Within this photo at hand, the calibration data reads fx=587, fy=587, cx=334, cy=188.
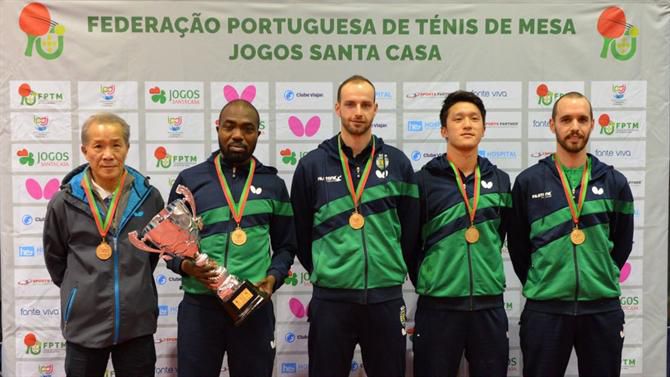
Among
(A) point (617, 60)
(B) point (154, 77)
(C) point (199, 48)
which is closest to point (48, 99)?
(B) point (154, 77)

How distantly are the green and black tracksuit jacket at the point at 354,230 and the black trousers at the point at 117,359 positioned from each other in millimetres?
946

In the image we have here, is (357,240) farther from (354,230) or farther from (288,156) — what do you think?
(288,156)

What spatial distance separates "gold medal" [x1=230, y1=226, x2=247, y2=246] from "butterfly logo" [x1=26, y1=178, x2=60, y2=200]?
63.3 inches

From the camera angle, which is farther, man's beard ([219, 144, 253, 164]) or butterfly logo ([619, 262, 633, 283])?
butterfly logo ([619, 262, 633, 283])

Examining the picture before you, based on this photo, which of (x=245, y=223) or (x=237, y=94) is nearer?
(x=245, y=223)

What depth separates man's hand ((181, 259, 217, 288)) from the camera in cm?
293

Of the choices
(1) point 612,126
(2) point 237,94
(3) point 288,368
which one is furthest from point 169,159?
(1) point 612,126

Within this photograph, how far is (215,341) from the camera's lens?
3.09 m

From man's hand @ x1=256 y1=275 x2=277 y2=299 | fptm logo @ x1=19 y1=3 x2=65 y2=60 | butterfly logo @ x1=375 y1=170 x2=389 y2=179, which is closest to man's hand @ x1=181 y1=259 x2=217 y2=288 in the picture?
man's hand @ x1=256 y1=275 x2=277 y2=299

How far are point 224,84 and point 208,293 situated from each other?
5.10ft

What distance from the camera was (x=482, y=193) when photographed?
331 cm

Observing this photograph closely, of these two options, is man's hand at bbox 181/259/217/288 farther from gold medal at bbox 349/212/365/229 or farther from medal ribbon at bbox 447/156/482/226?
medal ribbon at bbox 447/156/482/226

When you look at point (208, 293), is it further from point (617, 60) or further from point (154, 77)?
point (617, 60)

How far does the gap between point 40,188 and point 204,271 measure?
5.69 ft
